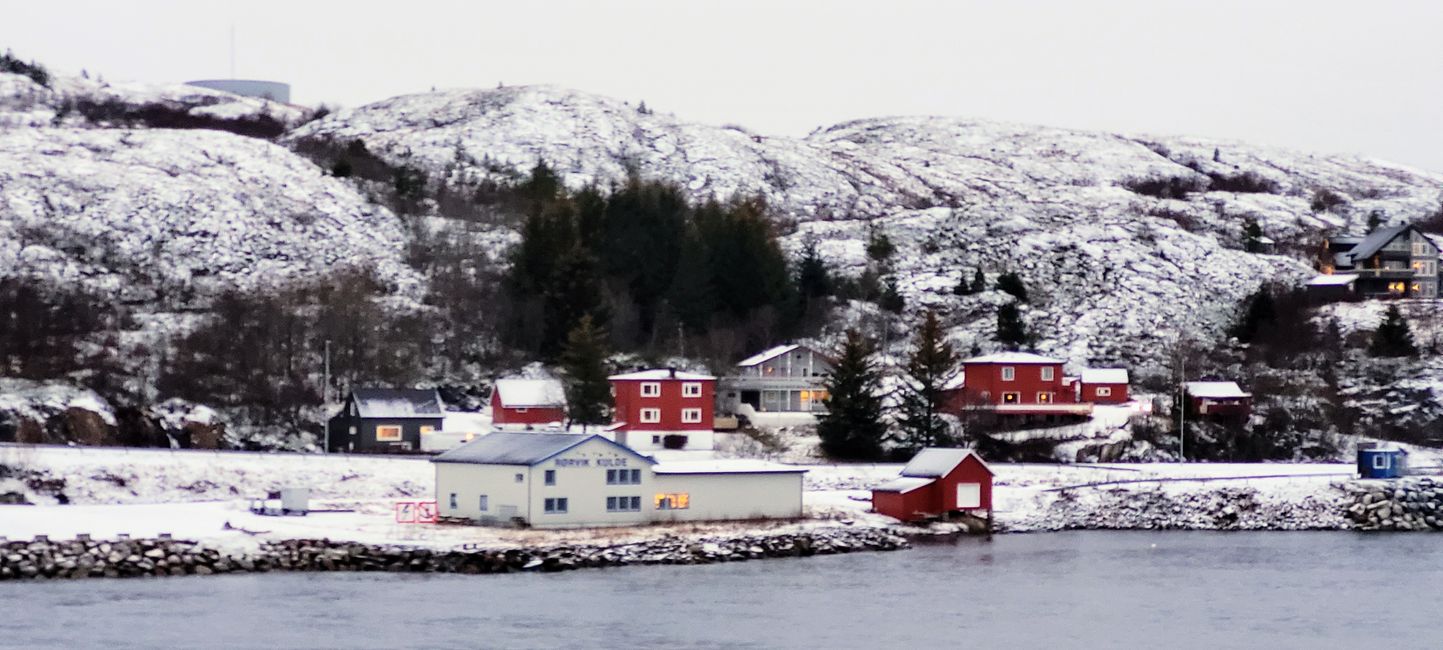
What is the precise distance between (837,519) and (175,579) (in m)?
21.2

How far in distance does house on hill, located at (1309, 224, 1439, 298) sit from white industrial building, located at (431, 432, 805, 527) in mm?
58604

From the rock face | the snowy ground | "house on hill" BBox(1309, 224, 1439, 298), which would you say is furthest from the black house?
"house on hill" BBox(1309, 224, 1439, 298)

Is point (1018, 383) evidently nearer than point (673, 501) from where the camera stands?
No

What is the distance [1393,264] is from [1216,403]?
116ft

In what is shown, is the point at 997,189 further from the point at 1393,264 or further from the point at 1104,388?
the point at 1104,388

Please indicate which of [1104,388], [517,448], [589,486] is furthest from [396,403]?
[1104,388]

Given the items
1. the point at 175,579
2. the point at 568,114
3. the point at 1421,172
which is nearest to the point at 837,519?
A: the point at 175,579

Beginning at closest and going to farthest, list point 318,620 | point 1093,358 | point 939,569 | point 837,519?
1. point 318,620
2. point 939,569
3. point 837,519
4. point 1093,358

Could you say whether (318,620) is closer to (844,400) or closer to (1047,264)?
(844,400)

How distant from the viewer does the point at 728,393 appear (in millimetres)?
86438

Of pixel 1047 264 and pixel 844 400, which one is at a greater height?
pixel 1047 264

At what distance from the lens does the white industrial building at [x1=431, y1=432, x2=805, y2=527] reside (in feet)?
187

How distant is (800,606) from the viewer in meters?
45.7

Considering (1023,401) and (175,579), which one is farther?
(1023,401)
